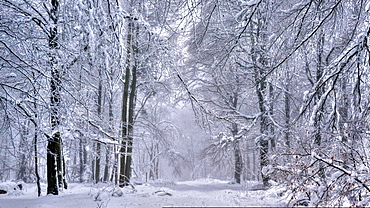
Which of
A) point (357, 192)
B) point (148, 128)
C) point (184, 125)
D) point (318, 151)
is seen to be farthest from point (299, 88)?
point (184, 125)

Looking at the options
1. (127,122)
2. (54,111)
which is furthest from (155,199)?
(127,122)

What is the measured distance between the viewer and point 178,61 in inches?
231

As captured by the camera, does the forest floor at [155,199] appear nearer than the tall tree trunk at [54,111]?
Yes

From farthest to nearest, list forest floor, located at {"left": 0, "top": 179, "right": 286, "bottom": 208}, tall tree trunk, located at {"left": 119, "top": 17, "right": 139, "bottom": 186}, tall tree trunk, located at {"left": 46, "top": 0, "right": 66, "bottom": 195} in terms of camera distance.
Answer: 1. tall tree trunk, located at {"left": 119, "top": 17, "right": 139, "bottom": 186}
2. tall tree trunk, located at {"left": 46, "top": 0, "right": 66, "bottom": 195}
3. forest floor, located at {"left": 0, "top": 179, "right": 286, "bottom": 208}

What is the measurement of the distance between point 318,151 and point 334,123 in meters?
1.06

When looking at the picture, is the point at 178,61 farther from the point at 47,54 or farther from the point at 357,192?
the point at 357,192

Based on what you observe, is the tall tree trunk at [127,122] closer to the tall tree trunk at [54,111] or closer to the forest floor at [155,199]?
the forest floor at [155,199]

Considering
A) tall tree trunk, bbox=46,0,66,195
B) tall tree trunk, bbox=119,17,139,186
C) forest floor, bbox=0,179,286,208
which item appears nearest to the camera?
forest floor, bbox=0,179,286,208

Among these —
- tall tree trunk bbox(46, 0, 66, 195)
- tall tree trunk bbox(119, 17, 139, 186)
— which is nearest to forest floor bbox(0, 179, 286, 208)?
tall tree trunk bbox(46, 0, 66, 195)

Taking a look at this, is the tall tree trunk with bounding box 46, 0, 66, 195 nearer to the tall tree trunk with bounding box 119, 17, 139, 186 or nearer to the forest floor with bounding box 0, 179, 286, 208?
the forest floor with bounding box 0, 179, 286, 208

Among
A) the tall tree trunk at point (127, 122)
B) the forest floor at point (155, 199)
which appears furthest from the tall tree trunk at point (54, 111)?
the tall tree trunk at point (127, 122)

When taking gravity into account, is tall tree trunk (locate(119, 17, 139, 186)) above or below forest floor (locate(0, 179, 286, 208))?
above

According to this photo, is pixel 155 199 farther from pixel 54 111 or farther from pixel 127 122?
pixel 127 122

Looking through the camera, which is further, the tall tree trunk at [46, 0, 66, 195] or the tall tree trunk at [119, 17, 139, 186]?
the tall tree trunk at [119, 17, 139, 186]
